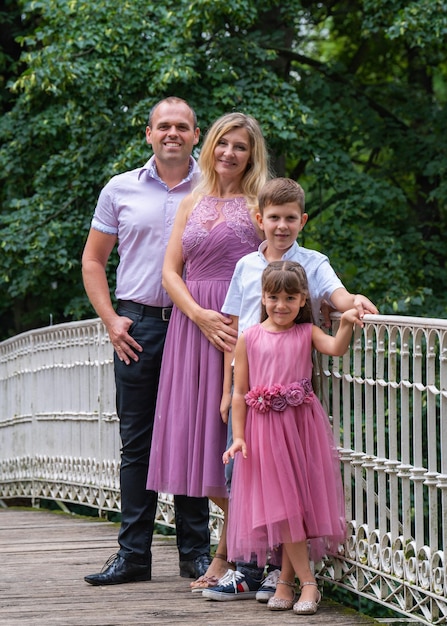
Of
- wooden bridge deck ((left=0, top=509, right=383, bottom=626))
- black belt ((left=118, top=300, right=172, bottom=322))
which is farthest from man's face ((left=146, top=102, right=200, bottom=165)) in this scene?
wooden bridge deck ((left=0, top=509, right=383, bottom=626))

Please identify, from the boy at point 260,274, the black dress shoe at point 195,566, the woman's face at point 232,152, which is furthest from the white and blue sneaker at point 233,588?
the woman's face at point 232,152

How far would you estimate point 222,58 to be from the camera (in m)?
11.0

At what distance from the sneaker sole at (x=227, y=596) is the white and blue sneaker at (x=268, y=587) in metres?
0.08

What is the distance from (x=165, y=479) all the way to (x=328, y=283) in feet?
3.41

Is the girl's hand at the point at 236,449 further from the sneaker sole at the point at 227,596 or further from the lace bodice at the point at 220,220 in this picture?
the lace bodice at the point at 220,220

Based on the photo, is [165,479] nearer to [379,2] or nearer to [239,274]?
[239,274]

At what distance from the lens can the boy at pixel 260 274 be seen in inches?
166

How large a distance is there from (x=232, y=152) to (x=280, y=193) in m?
0.35

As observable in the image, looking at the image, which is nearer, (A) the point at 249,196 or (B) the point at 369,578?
(B) the point at 369,578

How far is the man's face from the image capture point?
15.5ft

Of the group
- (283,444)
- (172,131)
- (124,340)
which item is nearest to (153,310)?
(124,340)

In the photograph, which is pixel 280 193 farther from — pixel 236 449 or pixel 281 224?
pixel 236 449

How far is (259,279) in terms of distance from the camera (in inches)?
168

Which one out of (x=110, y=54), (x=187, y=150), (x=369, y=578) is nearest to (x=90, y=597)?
(x=369, y=578)
